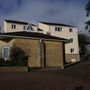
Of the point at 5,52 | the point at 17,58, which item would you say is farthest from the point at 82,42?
the point at 17,58

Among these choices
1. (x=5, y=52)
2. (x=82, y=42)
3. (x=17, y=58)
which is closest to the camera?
(x=17, y=58)

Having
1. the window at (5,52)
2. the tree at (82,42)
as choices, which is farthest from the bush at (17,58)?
the tree at (82,42)

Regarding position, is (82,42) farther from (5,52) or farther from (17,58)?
(17,58)

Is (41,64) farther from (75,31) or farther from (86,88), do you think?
(75,31)

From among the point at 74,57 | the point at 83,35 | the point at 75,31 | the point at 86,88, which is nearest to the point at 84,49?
the point at 83,35

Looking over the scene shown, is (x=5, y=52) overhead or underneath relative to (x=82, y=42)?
underneath

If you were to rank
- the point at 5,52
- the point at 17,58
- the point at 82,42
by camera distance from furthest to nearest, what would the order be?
the point at 82,42 < the point at 5,52 < the point at 17,58

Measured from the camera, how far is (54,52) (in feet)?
118

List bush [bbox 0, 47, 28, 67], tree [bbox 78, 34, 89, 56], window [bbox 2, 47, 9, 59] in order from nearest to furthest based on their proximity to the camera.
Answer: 1. bush [bbox 0, 47, 28, 67]
2. window [bbox 2, 47, 9, 59]
3. tree [bbox 78, 34, 89, 56]

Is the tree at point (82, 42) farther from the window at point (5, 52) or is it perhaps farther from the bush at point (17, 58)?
the bush at point (17, 58)

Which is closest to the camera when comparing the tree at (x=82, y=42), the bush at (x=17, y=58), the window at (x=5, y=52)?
the bush at (x=17, y=58)

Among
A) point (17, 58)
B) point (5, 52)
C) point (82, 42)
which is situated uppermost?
point (82, 42)

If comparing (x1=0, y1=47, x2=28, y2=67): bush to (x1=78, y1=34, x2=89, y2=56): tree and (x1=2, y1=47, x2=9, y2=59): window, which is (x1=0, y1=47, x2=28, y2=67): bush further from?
(x1=78, y1=34, x2=89, y2=56): tree

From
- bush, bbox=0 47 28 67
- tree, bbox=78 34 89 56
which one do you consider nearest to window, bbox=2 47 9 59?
bush, bbox=0 47 28 67
